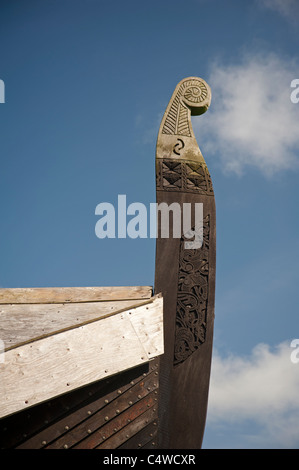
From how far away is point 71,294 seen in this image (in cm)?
443

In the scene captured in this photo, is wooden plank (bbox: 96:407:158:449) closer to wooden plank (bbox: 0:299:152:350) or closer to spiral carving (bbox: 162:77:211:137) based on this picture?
wooden plank (bbox: 0:299:152:350)

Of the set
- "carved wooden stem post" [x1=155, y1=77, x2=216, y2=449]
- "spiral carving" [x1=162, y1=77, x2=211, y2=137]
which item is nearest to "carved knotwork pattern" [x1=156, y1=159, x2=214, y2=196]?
"carved wooden stem post" [x1=155, y1=77, x2=216, y2=449]

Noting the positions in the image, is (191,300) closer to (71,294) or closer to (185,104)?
(71,294)

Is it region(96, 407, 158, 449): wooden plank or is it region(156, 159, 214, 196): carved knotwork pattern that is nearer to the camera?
region(96, 407, 158, 449): wooden plank

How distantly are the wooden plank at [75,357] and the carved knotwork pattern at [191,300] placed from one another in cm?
26

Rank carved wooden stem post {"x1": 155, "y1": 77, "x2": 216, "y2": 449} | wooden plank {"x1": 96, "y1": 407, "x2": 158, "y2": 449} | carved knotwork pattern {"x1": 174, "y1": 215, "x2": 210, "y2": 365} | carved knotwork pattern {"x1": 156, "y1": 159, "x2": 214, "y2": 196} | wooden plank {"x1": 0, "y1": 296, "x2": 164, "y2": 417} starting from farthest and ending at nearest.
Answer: carved knotwork pattern {"x1": 156, "y1": 159, "x2": 214, "y2": 196}, carved knotwork pattern {"x1": 174, "y1": 215, "x2": 210, "y2": 365}, carved wooden stem post {"x1": 155, "y1": 77, "x2": 216, "y2": 449}, wooden plank {"x1": 96, "y1": 407, "x2": 158, "y2": 449}, wooden plank {"x1": 0, "y1": 296, "x2": 164, "y2": 417}

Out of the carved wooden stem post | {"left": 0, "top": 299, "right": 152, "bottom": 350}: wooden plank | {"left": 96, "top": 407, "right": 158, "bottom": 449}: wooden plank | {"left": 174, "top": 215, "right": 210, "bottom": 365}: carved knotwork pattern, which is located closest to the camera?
{"left": 96, "top": 407, "right": 158, "bottom": 449}: wooden plank

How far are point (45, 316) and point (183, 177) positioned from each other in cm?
197

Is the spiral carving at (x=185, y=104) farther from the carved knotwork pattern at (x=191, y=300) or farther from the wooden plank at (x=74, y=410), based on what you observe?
the wooden plank at (x=74, y=410)

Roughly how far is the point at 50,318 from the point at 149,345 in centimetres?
91

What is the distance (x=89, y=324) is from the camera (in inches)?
156

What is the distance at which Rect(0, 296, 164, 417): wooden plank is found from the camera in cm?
357

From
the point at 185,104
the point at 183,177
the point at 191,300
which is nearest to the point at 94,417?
the point at 191,300

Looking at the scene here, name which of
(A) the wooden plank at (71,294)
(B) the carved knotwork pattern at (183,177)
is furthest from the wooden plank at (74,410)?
(B) the carved knotwork pattern at (183,177)
